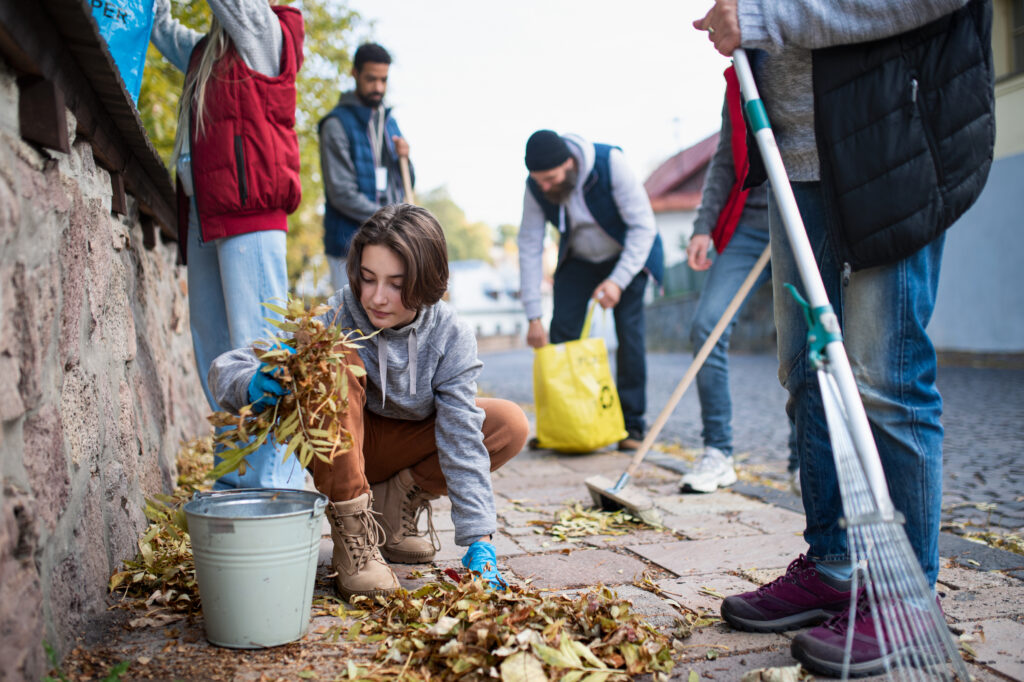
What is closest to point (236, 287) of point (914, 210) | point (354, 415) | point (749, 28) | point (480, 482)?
point (354, 415)

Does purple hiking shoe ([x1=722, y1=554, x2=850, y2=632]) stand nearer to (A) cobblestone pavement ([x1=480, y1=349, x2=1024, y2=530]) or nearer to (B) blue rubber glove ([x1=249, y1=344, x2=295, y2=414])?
(B) blue rubber glove ([x1=249, y1=344, x2=295, y2=414])

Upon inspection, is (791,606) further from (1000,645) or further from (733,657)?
(1000,645)

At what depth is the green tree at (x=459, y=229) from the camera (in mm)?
Answer: 64806

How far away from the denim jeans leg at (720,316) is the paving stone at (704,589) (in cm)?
150

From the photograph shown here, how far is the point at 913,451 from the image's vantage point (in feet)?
6.66

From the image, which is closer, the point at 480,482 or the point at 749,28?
the point at 749,28

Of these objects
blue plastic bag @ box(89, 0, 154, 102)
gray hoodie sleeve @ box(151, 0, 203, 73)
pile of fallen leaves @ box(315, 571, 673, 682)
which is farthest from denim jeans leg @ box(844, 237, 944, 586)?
gray hoodie sleeve @ box(151, 0, 203, 73)

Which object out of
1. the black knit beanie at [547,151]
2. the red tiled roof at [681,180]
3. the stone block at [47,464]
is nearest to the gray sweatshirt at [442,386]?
the stone block at [47,464]

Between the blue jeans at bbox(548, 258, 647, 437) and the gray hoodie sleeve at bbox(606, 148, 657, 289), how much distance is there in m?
0.24

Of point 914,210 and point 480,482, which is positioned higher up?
point 914,210

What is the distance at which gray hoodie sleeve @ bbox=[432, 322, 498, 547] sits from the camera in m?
2.51

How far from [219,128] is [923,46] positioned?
230 cm

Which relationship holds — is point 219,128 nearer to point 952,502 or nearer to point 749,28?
point 749,28

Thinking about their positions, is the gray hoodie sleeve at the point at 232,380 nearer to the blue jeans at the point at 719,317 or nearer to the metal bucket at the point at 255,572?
the metal bucket at the point at 255,572
